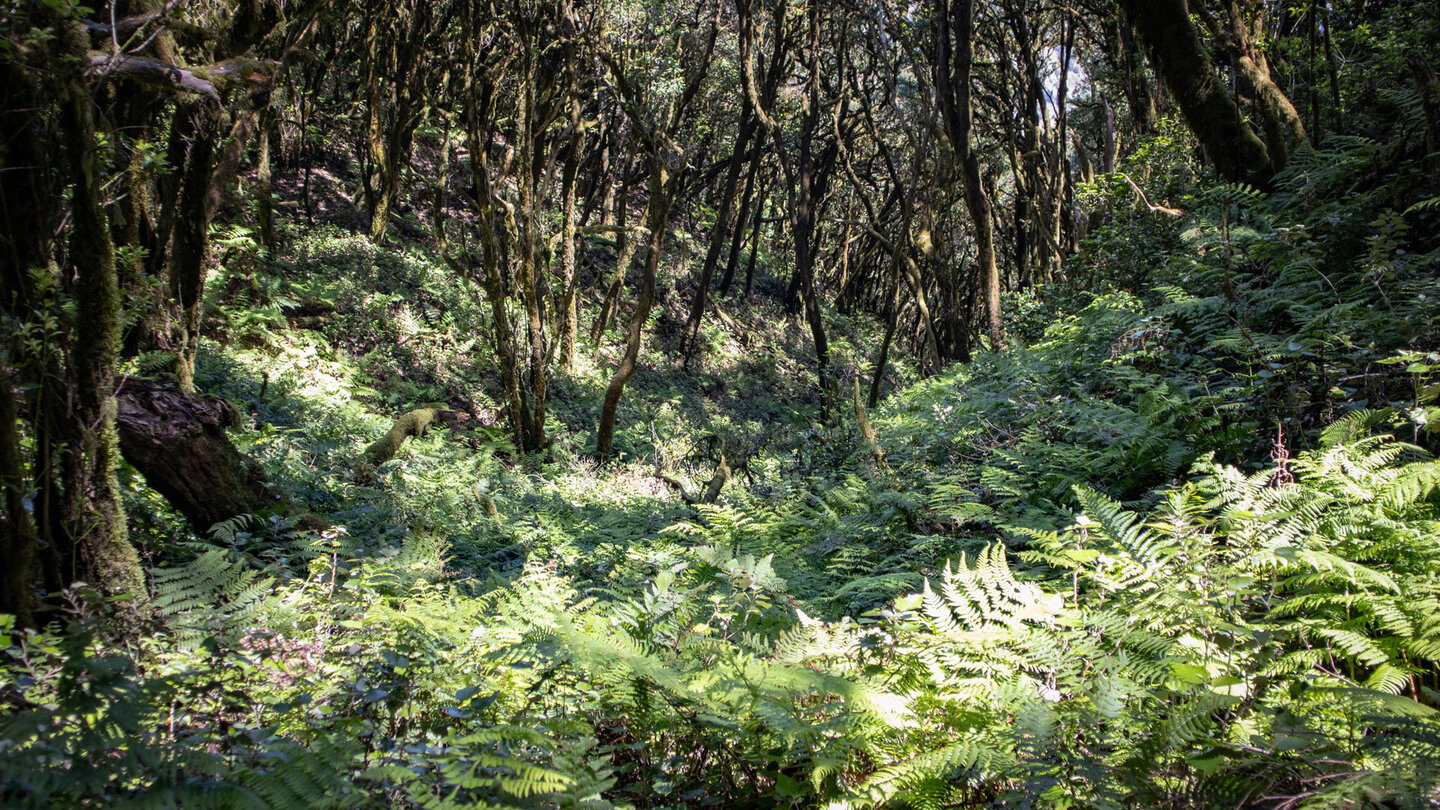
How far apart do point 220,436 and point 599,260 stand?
1549 cm

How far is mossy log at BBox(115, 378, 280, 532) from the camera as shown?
4.34 m

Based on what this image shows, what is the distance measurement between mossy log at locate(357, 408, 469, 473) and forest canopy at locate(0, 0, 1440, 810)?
9 cm

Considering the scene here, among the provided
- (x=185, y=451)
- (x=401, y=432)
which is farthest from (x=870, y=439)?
(x=185, y=451)

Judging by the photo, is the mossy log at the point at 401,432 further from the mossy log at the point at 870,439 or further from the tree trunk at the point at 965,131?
the tree trunk at the point at 965,131

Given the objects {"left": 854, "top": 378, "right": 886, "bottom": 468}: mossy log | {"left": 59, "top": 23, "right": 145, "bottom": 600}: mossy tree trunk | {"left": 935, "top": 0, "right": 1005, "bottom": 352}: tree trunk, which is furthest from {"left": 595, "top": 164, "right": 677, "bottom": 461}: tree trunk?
{"left": 59, "top": 23, "right": 145, "bottom": 600}: mossy tree trunk

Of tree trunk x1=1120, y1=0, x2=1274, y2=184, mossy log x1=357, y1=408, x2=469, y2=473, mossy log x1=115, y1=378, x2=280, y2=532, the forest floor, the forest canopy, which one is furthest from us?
tree trunk x1=1120, y1=0, x2=1274, y2=184

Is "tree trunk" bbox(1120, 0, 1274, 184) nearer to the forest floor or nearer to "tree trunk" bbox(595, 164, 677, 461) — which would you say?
the forest floor

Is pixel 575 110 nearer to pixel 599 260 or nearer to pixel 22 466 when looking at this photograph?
pixel 599 260

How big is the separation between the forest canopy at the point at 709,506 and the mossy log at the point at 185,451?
2cm

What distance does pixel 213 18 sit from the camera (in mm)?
7266

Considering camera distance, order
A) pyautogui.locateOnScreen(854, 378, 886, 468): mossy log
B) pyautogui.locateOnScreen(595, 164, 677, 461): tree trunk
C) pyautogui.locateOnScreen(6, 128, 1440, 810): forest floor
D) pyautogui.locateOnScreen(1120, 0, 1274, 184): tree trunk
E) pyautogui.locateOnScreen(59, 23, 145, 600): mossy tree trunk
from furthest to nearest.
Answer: pyautogui.locateOnScreen(595, 164, 677, 461): tree trunk < pyautogui.locateOnScreen(1120, 0, 1274, 184): tree trunk < pyautogui.locateOnScreen(854, 378, 886, 468): mossy log < pyautogui.locateOnScreen(59, 23, 145, 600): mossy tree trunk < pyautogui.locateOnScreen(6, 128, 1440, 810): forest floor

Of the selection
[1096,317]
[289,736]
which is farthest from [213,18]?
[1096,317]

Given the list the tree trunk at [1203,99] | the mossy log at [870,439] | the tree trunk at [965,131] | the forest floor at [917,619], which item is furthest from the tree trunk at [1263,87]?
the mossy log at [870,439]

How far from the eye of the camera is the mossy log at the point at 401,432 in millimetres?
7468
